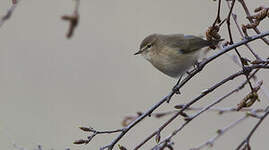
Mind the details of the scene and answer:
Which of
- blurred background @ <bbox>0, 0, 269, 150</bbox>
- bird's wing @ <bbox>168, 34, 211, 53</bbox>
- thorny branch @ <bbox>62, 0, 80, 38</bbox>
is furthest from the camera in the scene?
blurred background @ <bbox>0, 0, 269, 150</bbox>

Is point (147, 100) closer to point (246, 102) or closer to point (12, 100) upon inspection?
point (12, 100)

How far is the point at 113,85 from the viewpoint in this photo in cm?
729

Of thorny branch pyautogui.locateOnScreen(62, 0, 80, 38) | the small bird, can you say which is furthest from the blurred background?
thorny branch pyautogui.locateOnScreen(62, 0, 80, 38)

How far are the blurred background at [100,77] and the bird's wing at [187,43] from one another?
7.57 ft

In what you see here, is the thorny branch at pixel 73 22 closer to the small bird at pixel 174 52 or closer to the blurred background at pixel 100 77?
the small bird at pixel 174 52

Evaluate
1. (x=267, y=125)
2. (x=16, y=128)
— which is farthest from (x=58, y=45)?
(x=267, y=125)

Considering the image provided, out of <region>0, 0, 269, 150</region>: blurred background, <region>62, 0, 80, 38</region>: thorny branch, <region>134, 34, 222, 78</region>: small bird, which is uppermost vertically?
<region>62, 0, 80, 38</region>: thorny branch

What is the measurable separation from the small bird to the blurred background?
89.6 inches

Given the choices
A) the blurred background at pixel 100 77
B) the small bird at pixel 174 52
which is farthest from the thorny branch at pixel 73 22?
the blurred background at pixel 100 77

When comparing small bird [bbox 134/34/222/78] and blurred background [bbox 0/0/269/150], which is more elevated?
small bird [bbox 134/34/222/78]

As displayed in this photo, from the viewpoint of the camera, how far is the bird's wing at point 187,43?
394 centimetres

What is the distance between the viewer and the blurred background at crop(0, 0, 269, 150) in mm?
6551

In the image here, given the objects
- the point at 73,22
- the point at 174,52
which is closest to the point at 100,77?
the point at 174,52

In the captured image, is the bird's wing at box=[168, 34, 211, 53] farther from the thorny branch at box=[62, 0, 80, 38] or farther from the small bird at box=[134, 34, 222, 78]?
the thorny branch at box=[62, 0, 80, 38]
